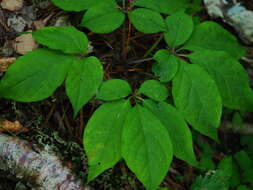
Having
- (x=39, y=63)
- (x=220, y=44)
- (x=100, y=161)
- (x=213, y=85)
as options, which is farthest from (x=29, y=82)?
(x=220, y=44)

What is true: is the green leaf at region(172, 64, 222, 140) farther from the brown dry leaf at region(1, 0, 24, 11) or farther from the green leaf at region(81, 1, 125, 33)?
the brown dry leaf at region(1, 0, 24, 11)

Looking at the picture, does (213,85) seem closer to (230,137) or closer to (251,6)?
(230,137)

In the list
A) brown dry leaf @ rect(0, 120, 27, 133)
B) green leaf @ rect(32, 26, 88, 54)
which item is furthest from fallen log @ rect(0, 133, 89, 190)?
green leaf @ rect(32, 26, 88, 54)

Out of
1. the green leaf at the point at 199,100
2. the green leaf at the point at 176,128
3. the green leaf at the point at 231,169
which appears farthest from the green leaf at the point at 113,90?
the green leaf at the point at 231,169

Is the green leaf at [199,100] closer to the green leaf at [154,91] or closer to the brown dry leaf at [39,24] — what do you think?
the green leaf at [154,91]

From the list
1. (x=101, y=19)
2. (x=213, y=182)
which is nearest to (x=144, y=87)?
(x=101, y=19)

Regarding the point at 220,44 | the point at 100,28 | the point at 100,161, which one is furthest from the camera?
the point at 220,44
